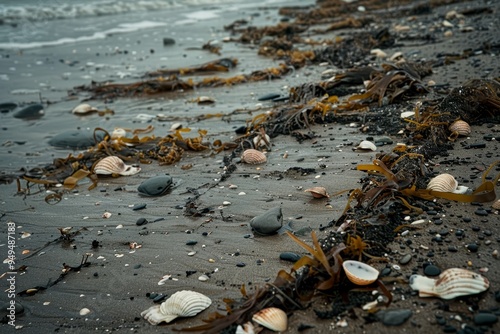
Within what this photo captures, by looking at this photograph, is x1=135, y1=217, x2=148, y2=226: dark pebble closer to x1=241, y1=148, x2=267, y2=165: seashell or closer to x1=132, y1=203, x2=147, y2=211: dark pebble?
x1=132, y1=203, x2=147, y2=211: dark pebble

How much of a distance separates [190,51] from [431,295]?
866 cm

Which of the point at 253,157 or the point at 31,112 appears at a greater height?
the point at 253,157

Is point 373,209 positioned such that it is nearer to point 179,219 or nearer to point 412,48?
point 179,219

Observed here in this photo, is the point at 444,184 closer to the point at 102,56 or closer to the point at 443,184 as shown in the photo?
the point at 443,184

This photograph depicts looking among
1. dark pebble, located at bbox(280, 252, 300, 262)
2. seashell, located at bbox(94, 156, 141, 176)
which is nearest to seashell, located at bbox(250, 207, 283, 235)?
dark pebble, located at bbox(280, 252, 300, 262)

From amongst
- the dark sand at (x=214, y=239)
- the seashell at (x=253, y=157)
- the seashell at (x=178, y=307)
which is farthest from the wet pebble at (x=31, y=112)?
the seashell at (x=178, y=307)

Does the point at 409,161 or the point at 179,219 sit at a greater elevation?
the point at 409,161

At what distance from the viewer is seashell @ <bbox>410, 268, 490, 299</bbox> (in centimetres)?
212

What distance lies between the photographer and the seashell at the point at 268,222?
3.10 metres

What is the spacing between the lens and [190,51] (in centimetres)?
995

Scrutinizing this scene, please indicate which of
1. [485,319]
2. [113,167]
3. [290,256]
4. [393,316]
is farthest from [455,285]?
[113,167]

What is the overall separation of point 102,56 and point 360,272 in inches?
363

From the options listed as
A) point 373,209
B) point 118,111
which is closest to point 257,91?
point 118,111

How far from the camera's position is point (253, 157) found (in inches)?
167
